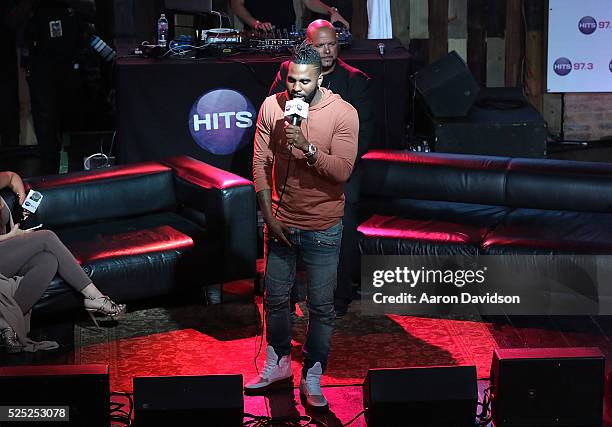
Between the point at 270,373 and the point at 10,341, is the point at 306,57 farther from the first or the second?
the point at 10,341

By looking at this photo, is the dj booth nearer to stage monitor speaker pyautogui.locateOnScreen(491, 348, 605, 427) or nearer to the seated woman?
the seated woman

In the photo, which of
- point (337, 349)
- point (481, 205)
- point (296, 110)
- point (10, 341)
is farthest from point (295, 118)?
point (481, 205)

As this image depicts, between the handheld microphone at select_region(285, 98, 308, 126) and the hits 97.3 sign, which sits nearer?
the handheld microphone at select_region(285, 98, 308, 126)

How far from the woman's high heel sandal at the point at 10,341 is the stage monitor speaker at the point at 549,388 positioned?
2.54m

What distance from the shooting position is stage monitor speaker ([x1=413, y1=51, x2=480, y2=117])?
8672mm

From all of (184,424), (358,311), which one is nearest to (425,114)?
(358,311)

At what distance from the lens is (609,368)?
5.59m

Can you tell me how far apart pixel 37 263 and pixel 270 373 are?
1.47 meters

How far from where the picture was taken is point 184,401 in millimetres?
4512

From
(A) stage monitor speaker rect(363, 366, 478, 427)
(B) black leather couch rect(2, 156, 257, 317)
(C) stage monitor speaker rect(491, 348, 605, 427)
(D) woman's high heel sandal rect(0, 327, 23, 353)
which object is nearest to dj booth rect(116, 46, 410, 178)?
(B) black leather couch rect(2, 156, 257, 317)

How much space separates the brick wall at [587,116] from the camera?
1055 cm

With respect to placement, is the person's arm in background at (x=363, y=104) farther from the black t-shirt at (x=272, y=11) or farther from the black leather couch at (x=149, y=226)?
the black t-shirt at (x=272, y=11)

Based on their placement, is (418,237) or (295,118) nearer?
(295,118)

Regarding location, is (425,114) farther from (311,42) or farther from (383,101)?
(311,42)
